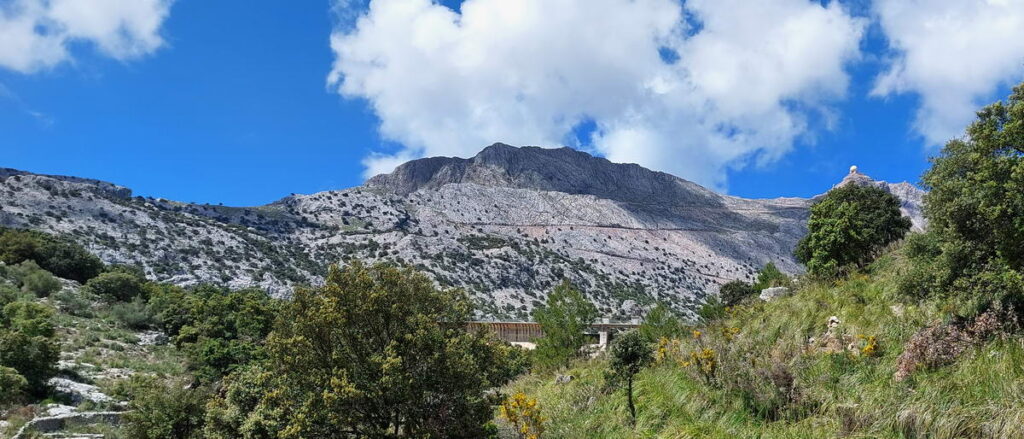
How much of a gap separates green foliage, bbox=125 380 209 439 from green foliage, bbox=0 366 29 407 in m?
4.88

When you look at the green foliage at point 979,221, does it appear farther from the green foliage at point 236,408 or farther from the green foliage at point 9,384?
the green foliage at point 9,384

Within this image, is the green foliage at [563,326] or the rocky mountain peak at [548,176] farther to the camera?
the rocky mountain peak at [548,176]

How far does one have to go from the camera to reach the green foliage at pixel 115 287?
139ft

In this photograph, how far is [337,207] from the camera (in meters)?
106

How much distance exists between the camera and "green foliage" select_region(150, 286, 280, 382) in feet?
90.5

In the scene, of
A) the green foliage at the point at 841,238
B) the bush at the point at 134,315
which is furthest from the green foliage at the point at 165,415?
the bush at the point at 134,315

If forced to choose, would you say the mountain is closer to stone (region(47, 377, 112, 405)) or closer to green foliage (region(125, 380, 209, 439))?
stone (region(47, 377, 112, 405))

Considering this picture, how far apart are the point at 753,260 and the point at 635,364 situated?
112m

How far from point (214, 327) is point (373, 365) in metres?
29.4

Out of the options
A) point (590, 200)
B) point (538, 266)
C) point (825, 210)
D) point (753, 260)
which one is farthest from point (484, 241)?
point (825, 210)

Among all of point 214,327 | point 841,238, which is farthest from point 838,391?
point 214,327

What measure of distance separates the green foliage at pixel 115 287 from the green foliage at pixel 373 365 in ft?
129

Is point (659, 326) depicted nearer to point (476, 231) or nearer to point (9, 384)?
point (9, 384)

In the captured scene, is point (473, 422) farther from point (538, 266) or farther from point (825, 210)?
point (538, 266)
